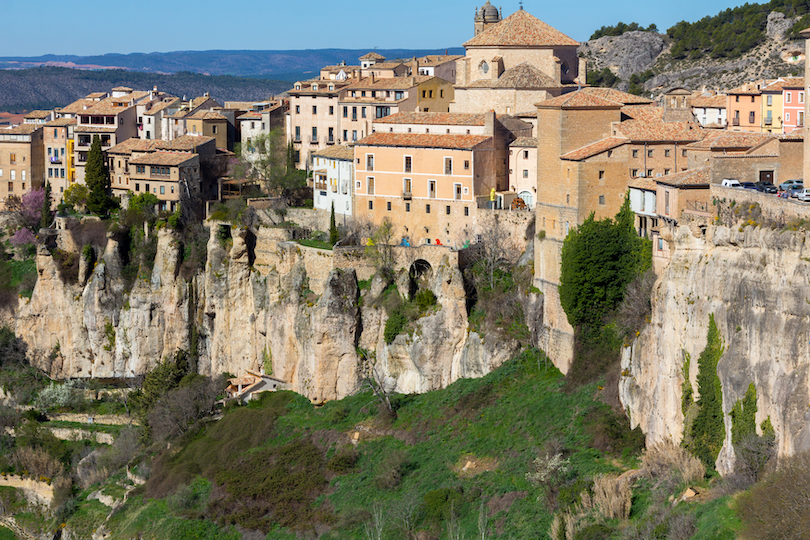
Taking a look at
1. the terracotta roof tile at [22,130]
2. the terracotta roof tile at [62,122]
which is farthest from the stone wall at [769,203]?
the terracotta roof tile at [22,130]

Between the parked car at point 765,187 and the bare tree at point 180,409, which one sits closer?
the parked car at point 765,187

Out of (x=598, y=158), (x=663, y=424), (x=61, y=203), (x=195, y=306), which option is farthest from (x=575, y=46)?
(x=61, y=203)

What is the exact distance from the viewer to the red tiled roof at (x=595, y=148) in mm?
47219

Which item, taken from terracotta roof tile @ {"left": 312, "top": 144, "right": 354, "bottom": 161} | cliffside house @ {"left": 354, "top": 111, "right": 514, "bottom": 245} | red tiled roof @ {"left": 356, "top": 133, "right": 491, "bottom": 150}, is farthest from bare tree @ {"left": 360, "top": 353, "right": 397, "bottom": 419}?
terracotta roof tile @ {"left": 312, "top": 144, "right": 354, "bottom": 161}

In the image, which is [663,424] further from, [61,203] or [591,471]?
[61,203]

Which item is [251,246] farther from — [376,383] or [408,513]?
[408,513]

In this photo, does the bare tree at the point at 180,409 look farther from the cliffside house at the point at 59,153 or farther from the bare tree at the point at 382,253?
the cliffside house at the point at 59,153

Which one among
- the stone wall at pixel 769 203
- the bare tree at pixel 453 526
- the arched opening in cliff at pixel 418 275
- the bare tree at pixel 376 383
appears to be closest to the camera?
the stone wall at pixel 769 203

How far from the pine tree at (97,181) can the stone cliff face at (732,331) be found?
3920cm

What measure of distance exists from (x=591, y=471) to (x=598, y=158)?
1224 cm

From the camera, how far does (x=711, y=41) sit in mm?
100688

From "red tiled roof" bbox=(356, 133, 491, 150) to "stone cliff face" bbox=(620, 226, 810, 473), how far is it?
→ 1675 cm

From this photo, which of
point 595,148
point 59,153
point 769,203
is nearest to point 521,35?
point 595,148

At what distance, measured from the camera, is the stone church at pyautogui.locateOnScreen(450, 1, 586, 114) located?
205ft
